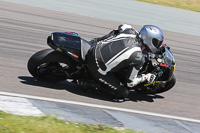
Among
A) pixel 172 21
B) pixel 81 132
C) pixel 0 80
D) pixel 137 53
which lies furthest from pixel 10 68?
pixel 172 21

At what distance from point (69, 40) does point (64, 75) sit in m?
0.65

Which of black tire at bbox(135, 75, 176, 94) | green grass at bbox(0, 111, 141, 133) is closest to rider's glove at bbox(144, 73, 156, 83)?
black tire at bbox(135, 75, 176, 94)

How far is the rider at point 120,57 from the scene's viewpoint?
6523 millimetres

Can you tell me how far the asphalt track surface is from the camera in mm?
6719

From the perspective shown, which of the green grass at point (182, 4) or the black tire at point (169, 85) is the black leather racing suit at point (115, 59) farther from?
the green grass at point (182, 4)

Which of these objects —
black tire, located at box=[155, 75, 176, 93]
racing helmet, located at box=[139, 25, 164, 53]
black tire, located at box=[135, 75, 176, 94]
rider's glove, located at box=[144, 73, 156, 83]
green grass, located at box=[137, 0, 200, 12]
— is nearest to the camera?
racing helmet, located at box=[139, 25, 164, 53]

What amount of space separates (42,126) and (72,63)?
225 centimetres

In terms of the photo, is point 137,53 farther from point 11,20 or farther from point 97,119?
point 11,20

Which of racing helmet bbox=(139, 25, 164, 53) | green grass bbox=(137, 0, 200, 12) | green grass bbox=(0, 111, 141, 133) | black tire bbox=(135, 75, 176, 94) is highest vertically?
green grass bbox=(137, 0, 200, 12)

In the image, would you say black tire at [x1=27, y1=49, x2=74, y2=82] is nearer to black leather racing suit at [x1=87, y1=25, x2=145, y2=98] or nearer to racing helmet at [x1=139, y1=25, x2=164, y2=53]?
black leather racing suit at [x1=87, y1=25, x2=145, y2=98]

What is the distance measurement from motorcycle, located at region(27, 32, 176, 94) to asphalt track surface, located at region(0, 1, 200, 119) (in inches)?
9.1

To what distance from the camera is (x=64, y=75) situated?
6867mm

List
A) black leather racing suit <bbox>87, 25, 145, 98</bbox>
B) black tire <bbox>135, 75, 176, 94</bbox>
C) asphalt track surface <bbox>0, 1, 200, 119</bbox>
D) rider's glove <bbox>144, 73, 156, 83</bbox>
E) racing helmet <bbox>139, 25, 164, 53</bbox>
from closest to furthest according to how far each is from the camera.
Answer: black leather racing suit <bbox>87, 25, 145, 98</bbox>
racing helmet <bbox>139, 25, 164, 53</bbox>
asphalt track surface <bbox>0, 1, 200, 119</bbox>
rider's glove <bbox>144, 73, 156, 83</bbox>
black tire <bbox>135, 75, 176, 94</bbox>

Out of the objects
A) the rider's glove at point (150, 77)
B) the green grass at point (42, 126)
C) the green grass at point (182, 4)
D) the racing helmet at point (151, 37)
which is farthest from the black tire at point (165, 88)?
the green grass at point (182, 4)
